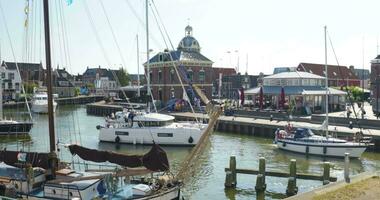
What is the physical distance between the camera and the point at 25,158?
20.4 meters

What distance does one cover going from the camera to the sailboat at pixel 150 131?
4244 centimetres

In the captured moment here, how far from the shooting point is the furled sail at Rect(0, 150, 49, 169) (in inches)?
794

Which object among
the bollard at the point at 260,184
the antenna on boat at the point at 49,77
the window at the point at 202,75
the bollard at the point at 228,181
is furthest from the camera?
the window at the point at 202,75

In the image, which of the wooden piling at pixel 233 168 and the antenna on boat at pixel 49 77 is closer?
the antenna on boat at pixel 49 77

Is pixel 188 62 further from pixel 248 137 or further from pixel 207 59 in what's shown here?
pixel 248 137

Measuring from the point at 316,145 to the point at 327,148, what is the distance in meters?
0.92

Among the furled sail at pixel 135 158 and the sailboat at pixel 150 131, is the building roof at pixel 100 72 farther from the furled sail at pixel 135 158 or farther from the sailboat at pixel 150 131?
the furled sail at pixel 135 158

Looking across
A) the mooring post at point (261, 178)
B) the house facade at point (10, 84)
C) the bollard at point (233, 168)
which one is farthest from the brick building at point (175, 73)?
the mooring post at point (261, 178)

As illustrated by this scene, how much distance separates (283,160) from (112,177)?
65.4 ft

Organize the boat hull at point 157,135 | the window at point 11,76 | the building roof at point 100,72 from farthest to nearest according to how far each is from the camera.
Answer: the building roof at point 100,72 < the window at point 11,76 < the boat hull at point 157,135

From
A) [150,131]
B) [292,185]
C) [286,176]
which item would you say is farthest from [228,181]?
[150,131]

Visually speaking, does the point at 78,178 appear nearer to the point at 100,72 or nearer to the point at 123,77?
the point at 123,77

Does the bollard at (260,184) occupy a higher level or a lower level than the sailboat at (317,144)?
lower

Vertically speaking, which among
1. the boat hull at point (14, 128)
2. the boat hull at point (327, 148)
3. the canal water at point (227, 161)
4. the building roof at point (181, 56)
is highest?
the building roof at point (181, 56)
